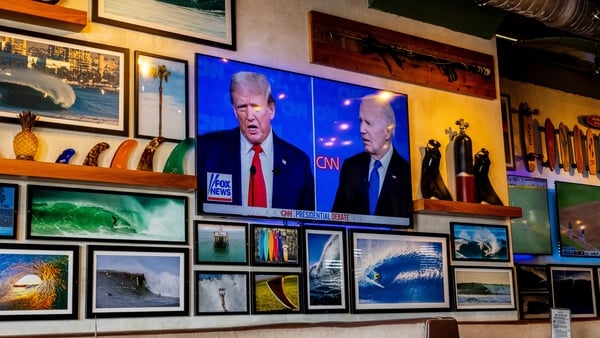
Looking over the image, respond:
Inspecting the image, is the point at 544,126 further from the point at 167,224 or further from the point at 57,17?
the point at 57,17

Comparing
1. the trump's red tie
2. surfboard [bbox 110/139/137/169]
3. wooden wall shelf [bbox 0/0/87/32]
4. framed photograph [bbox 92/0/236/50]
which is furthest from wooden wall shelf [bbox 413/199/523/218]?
wooden wall shelf [bbox 0/0/87/32]

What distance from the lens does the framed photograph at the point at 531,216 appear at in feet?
23.9

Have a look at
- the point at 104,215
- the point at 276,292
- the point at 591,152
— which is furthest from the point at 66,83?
the point at 591,152

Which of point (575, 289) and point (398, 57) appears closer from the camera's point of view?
point (398, 57)

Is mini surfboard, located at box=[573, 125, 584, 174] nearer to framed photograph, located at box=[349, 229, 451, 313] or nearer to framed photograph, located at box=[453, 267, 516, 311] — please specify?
framed photograph, located at box=[453, 267, 516, 311]

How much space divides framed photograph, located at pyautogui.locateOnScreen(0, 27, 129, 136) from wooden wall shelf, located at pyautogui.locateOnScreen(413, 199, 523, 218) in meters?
2.23

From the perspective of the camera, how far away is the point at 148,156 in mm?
4230

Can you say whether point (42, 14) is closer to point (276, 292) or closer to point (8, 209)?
point (8, 209)

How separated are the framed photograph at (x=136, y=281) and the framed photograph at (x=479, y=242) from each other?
2268 mm

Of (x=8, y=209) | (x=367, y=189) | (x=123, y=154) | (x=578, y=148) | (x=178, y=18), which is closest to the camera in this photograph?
(x=8, y=209)

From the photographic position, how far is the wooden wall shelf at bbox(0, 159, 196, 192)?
3699mm

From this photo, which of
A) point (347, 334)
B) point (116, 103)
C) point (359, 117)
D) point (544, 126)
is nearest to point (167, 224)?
point (116, 103)

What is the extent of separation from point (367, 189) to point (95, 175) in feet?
6.65

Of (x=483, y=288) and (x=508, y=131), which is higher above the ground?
(x=508, y=131)
